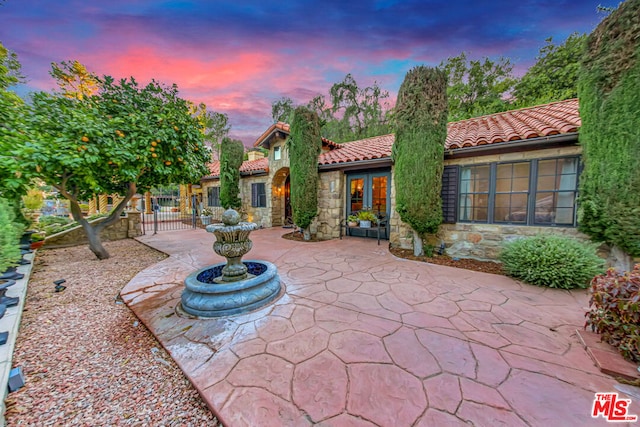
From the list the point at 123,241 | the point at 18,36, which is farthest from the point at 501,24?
the point at 123,241

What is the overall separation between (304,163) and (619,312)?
21.9ft

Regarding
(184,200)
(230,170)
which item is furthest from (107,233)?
(184,200)

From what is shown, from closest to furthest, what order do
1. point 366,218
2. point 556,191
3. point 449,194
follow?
1. point 556,191
2. point 449,194
3. point 366,218

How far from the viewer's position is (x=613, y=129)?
3385 mm

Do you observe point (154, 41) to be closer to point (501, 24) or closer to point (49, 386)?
point (49, 386)

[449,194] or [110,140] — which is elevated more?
[110,140]

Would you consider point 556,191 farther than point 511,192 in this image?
No

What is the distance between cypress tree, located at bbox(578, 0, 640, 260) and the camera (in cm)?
324

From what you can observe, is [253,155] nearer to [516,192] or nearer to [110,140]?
[110,140]

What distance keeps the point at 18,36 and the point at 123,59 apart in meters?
2.10

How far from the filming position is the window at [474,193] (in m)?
5.30

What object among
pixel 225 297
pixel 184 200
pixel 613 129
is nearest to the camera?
pixel 225 297

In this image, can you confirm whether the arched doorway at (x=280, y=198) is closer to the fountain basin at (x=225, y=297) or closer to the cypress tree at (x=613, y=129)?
the fountain basin at (x=225, y=297)

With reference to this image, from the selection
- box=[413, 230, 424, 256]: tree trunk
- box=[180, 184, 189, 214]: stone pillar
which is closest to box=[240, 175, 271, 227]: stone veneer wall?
box=[180, 184, 189, 214]: stone pillar
